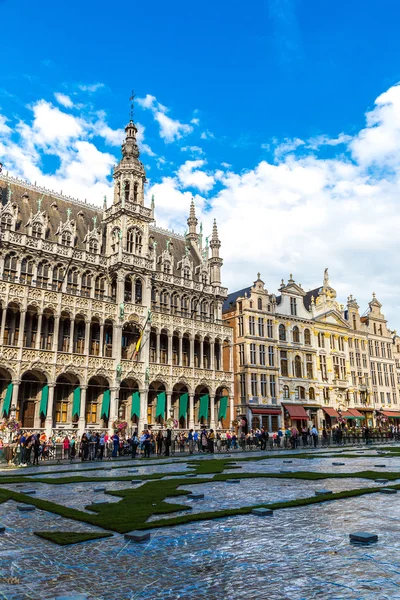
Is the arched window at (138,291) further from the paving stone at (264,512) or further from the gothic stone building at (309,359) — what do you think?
the paving stone at (264,512)

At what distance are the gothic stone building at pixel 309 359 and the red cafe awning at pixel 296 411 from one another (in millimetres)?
119

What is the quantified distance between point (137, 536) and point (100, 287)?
135ft

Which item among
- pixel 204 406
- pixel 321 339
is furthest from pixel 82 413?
pixel 321 339

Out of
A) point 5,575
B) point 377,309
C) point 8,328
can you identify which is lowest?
point 5,575

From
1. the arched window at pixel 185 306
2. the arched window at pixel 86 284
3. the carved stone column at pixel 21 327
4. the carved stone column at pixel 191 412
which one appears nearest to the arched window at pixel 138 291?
the arched window at pixel 86 284

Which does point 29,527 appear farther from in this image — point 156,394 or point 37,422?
point 156,394

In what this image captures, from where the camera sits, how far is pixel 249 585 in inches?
243

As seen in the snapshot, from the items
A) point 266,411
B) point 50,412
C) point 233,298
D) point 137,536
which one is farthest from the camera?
point 233,298

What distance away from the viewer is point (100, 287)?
48.2m

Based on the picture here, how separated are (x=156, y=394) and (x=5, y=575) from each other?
44.0 m

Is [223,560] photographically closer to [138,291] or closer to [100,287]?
[100,287]

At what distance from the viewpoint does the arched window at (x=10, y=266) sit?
41.4 m

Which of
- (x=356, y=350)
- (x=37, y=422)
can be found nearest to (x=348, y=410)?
(x=356, y=350)

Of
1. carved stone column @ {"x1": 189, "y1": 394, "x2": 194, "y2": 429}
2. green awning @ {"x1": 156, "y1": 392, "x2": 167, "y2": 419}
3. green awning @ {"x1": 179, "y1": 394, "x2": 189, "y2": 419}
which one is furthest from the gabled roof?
green awning @ {"x1": 156, "y1": 392, "x2": 167, "y2": 419}
